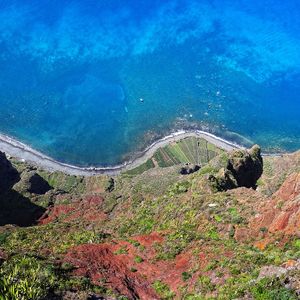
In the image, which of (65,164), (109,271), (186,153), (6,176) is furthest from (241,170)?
(65,164)

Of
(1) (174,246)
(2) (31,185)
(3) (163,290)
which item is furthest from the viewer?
(2) (31,185)

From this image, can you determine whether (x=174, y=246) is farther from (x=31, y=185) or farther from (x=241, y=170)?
(x=31, y=185)

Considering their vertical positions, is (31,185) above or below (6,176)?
below

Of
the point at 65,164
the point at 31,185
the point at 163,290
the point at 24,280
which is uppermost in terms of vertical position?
the point at 65,164

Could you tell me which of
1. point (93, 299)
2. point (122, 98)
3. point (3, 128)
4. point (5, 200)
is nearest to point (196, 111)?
point (122, 98)

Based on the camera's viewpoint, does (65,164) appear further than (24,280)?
Yes

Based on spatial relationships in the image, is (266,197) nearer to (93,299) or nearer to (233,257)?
(233,257)

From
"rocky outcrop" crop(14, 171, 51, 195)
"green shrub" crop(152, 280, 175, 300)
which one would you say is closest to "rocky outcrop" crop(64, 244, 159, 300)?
"green shrub" crop(152, 280, 175, 300)

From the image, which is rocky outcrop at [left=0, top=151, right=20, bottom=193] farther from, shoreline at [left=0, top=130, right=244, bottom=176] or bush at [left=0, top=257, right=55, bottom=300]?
bush at [left=0, top=257, right=55, bottom=300]
